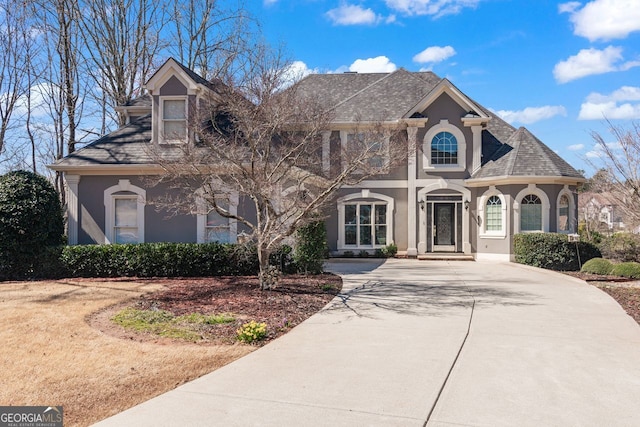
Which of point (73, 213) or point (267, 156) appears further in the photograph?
point (73, 213)

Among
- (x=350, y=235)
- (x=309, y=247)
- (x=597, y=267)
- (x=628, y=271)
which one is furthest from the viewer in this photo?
(x=350, y=235)

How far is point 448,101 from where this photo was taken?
62.7 ft

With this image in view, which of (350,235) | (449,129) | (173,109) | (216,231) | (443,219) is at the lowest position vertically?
(350,235)

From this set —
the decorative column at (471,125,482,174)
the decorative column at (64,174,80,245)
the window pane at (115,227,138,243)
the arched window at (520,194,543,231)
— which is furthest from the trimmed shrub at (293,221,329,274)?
the decorative column at (471,125,482,174)

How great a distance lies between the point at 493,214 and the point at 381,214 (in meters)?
4.71

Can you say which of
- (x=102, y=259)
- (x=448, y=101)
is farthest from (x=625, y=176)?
(x=102, y=259)

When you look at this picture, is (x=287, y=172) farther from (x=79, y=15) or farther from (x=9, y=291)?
(x=79, y=15)

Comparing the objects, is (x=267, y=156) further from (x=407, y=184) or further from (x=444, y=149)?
(x=444, y=149)

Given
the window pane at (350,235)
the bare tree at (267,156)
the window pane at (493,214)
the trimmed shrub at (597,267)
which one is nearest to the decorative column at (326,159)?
the bare tree at (267,156)

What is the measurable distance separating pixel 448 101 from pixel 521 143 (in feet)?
11.8

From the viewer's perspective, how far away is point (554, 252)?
15.8 meters

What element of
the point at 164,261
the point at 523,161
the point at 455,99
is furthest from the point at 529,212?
the point at 164,261

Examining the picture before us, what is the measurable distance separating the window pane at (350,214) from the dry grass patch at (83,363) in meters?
12.9

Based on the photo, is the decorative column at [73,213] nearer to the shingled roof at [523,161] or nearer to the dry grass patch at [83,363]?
the dry grass patch at [83,363]
